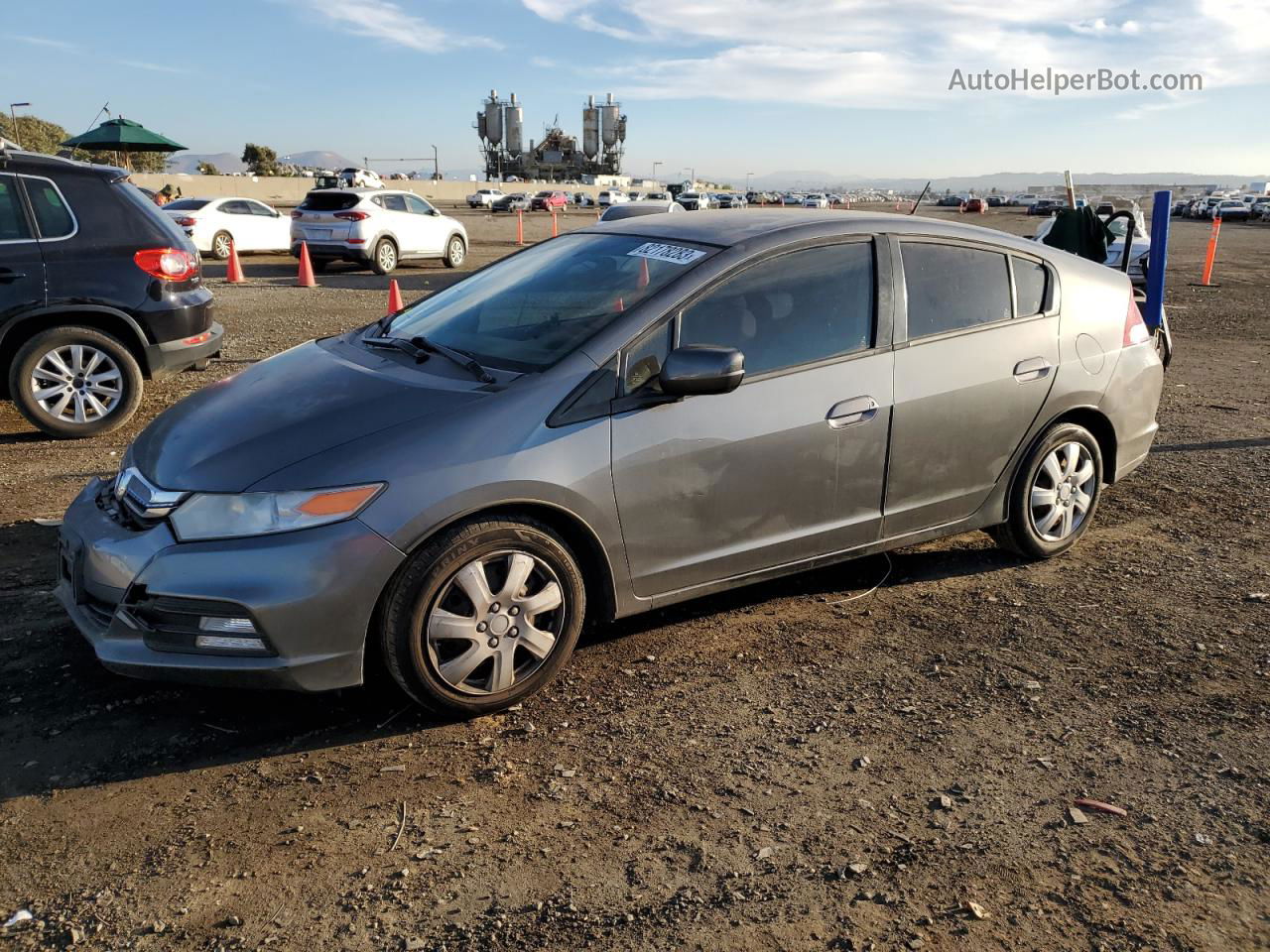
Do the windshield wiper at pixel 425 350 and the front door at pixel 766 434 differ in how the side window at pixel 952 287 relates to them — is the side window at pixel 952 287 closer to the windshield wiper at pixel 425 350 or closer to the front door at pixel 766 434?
the front door at pixel 766 434

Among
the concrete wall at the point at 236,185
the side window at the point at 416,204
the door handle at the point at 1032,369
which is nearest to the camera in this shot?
the door handle at the point at 1032,369

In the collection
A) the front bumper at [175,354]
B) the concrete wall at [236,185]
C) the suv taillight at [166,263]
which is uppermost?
the concrete wall at [236,185]

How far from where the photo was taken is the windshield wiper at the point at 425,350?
392 cm

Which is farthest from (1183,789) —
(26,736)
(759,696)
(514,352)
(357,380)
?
(26,736)

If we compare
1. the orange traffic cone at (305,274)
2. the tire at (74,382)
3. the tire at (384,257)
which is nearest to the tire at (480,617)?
the tire at (74,382)

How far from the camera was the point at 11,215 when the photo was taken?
6.77 m

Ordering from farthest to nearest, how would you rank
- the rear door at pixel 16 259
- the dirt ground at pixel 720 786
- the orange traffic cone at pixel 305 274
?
1. the orange traffic cone at pixel 305 274
2. the rear door at pixel 16 259
3. the dirt ground at pixel 720 786

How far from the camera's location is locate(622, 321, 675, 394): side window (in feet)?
12.6

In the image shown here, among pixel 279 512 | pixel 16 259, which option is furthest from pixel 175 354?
pixel 279 512

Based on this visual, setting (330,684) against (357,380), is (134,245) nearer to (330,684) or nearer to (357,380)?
(357,380)

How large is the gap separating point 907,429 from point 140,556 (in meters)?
2.95

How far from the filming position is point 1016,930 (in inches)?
106

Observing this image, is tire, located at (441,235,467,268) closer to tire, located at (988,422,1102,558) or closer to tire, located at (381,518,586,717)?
tire, located at (988,422,1102,558)

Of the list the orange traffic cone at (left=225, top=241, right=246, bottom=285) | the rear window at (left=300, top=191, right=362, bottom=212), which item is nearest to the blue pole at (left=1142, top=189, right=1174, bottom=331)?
the orange traffic cone at (left=225, top=241, right=246, bottom=285)
